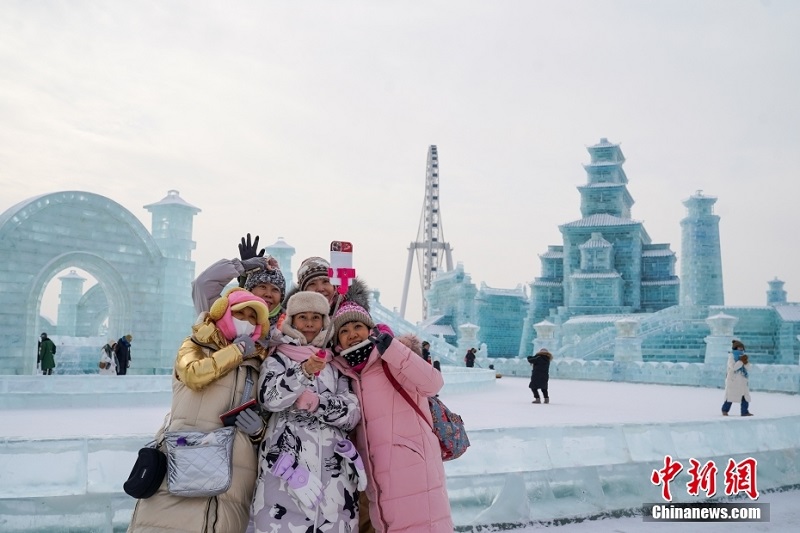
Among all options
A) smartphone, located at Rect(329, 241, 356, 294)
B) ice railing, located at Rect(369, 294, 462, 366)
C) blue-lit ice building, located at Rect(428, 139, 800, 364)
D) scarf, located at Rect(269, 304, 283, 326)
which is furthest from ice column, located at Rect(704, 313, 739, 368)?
scarf, located at Rect(269, 304, 283, 326)

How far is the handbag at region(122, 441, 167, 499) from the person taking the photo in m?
2.88

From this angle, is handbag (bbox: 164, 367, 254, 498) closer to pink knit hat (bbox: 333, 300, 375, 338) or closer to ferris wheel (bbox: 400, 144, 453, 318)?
pink knit hat (bbox: 333, 300, 375, 338)

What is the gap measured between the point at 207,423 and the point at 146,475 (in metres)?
0.32

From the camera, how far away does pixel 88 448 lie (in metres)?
4.56

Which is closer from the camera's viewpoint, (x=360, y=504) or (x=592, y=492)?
(x=360, y=504)

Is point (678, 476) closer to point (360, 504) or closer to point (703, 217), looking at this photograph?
point (360, 504)

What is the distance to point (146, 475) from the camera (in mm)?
2902

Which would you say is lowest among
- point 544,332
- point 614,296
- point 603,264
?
point 544,332

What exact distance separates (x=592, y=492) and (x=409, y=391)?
124 inches

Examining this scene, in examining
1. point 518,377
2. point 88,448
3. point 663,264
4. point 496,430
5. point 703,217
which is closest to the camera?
point 88,448

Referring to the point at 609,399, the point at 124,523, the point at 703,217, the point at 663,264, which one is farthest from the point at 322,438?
the point at 663,264

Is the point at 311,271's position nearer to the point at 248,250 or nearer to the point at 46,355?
the point at 248,250

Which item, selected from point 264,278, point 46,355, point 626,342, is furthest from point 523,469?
point 626,342

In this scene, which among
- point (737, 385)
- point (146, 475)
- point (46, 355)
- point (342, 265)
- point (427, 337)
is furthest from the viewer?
point (427, 337)
